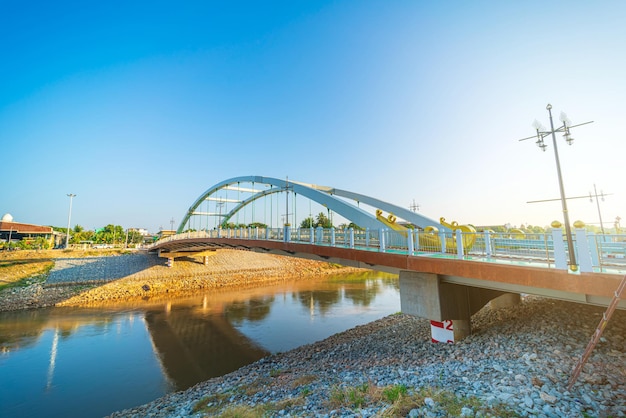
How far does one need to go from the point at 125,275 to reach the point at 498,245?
3519 cm

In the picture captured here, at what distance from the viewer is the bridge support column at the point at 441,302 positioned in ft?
27.1

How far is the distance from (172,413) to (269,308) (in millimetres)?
15006

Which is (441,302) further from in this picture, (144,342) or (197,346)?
(144,342)

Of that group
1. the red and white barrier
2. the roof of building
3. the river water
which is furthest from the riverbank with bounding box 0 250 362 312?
the roof of building

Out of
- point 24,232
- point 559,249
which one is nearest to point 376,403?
point 559,249

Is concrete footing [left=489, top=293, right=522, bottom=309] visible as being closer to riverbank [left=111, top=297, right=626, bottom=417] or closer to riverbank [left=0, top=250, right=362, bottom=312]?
riverbank [left=111, top=297, right=626, bottom=417]

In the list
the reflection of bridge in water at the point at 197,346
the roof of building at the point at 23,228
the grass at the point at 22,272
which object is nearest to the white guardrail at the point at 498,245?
the reflection of bridge in water at the point at 197,346

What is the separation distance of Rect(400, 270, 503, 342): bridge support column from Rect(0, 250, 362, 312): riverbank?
25774 mm

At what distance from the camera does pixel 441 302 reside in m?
8.20

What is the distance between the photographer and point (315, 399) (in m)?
6.09

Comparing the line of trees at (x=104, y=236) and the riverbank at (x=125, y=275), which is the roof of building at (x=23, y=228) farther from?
the riverbank at (x=125, y=275)

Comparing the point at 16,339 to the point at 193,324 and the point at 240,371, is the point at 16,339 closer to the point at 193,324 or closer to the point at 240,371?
the point at 193,324

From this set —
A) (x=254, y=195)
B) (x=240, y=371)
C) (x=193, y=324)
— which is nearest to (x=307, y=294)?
(x=193, y=324)

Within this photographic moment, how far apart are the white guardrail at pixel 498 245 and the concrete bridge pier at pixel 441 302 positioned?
869 millimetres
